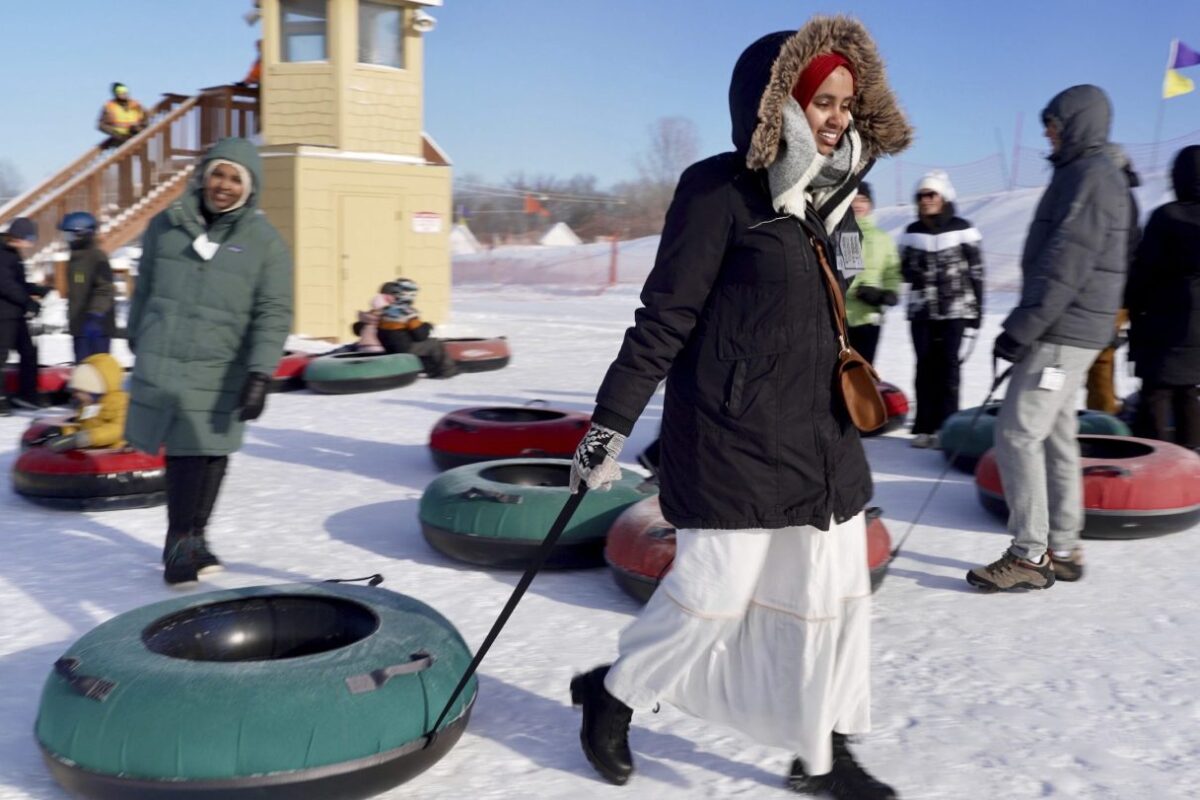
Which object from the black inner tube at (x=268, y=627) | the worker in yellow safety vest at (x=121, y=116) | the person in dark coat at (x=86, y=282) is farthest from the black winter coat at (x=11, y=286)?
the worker in yellow safety vest at (x=121, y=116)

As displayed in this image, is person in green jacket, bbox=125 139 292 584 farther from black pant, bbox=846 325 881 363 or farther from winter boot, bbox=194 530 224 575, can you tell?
black pant, bbox=846 325 881 363

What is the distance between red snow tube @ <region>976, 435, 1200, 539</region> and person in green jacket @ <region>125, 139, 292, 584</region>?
3488 millimetres

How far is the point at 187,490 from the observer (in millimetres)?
4496

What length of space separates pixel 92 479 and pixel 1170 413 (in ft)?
17.9

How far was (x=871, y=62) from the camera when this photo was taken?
2.65m

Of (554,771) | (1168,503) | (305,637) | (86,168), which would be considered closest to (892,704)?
(554,771)

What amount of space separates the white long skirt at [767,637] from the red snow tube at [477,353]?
9255 millimetres

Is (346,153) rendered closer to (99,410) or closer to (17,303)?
(17,303)

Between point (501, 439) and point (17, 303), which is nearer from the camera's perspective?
point (501, 439)

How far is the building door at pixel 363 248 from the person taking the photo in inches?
640

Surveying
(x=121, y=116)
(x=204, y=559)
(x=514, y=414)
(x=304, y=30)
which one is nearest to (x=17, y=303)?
(x=514, y=414)

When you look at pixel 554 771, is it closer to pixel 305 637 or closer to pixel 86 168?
pixel 305 637

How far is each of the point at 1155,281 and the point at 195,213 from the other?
4576mm

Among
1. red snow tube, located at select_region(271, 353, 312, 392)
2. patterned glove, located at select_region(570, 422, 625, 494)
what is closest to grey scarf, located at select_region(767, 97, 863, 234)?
patterned glove, located at select_region(570, 422, 625, 494)
